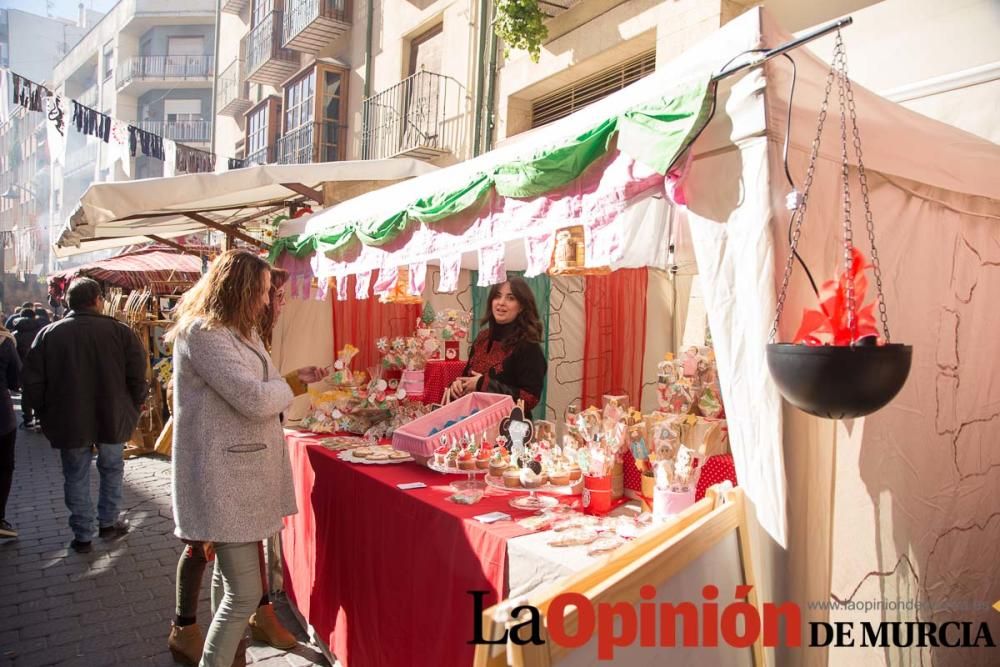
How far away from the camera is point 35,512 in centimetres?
535

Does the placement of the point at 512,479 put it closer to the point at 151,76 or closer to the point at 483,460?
the point at 483,460

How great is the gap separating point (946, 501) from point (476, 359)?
266cm

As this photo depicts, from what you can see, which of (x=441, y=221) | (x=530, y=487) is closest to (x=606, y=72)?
(x=441, y=221)

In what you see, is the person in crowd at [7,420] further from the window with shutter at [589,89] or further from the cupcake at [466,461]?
the window with shutter at [589,89]

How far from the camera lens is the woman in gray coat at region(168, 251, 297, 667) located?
2.35m

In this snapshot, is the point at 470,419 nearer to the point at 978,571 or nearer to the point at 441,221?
the point at 441,221

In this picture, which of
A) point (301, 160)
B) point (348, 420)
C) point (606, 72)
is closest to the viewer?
point (348, 420)

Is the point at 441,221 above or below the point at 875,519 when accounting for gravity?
above

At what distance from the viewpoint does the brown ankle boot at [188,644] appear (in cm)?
290

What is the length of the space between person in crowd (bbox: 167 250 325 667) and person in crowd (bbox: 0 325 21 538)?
9.56 ft

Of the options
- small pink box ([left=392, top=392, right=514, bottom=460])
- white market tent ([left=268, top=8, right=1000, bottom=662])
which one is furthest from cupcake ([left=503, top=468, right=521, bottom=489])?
white market tent ([left=268, top=8, right=1000, bottom=662])

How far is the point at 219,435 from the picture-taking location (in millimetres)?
2379

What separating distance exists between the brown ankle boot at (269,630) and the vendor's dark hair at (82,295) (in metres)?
2.79

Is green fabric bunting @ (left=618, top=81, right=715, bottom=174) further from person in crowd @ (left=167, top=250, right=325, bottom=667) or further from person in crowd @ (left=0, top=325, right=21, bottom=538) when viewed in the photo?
person in crowd @ (left=0, top=325, right=21, bottom=538)
